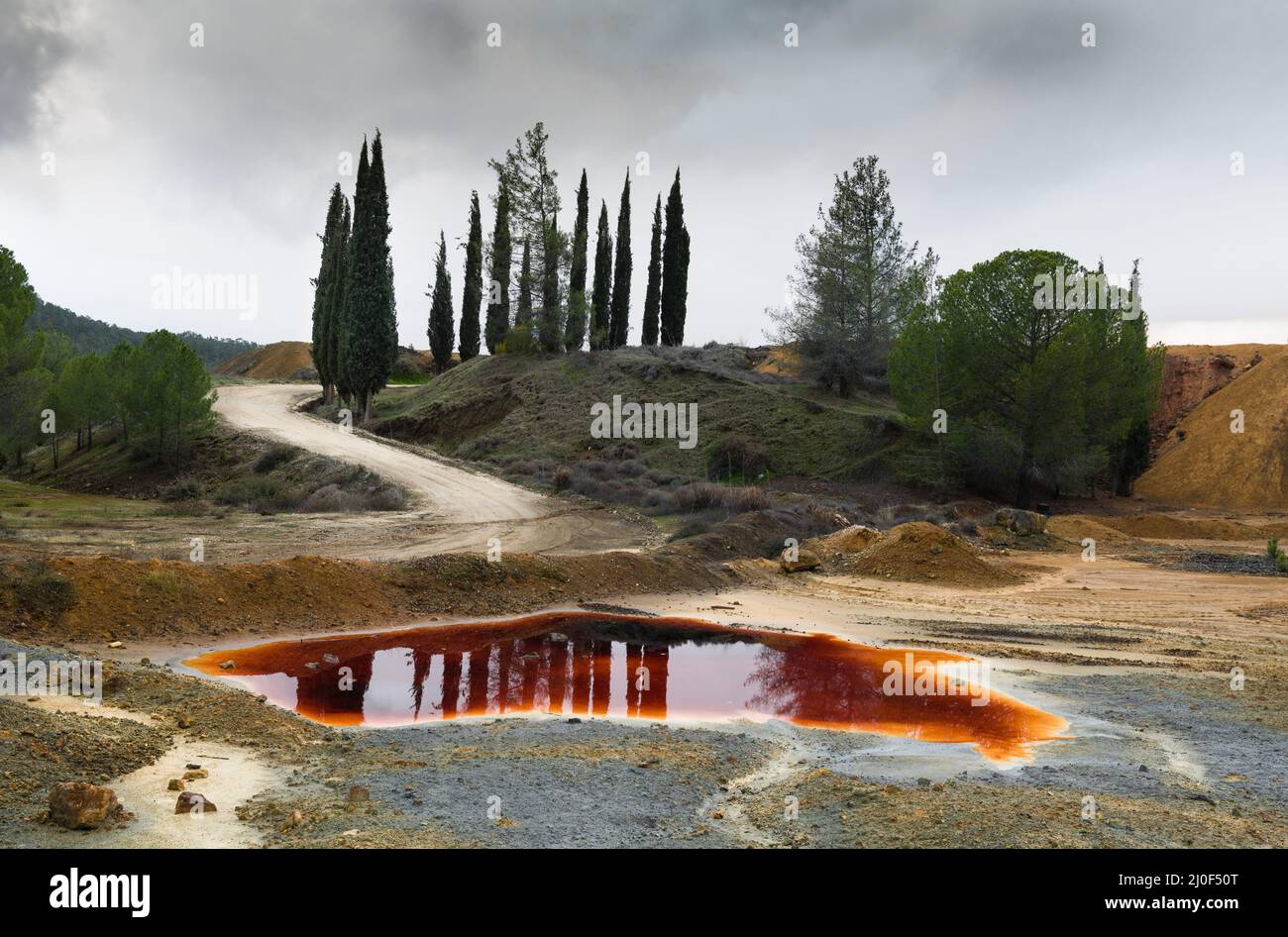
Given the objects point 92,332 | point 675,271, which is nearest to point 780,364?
point 675,271

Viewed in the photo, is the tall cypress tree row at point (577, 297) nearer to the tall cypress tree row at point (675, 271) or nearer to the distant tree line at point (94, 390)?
the tall cypress tree row at point (675, 271)

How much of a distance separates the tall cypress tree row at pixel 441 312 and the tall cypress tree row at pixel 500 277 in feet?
32.0

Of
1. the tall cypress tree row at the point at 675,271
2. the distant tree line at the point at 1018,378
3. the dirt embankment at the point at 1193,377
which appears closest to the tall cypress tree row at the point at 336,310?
the tall cypress tree row at the point at 675,271

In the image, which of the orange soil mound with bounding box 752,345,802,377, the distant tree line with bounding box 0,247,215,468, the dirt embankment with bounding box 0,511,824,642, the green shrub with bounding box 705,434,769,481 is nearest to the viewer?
the dirt embankment with bounding box 0,511,824,642

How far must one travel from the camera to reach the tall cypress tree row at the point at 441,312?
7206 cm

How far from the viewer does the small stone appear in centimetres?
724

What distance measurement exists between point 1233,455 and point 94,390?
5969 centimetres

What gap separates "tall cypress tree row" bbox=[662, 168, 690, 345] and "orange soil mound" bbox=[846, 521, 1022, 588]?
42.5m

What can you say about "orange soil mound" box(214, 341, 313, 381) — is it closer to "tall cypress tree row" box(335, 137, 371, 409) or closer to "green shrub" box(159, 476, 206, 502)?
"tall cypress tree row" box(335, 137, 371, 409)

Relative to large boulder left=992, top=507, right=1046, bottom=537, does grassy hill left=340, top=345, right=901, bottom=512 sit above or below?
above

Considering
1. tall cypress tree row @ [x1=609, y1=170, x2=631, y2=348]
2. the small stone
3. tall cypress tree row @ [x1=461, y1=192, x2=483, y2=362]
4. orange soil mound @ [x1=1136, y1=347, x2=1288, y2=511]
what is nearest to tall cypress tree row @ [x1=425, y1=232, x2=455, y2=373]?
tall cypress tree row @ [x1=461, y1=192, x2=483, y2=362]

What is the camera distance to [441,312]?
7325 centimetres

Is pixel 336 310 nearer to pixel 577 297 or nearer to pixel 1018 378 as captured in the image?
pixel 577 297
